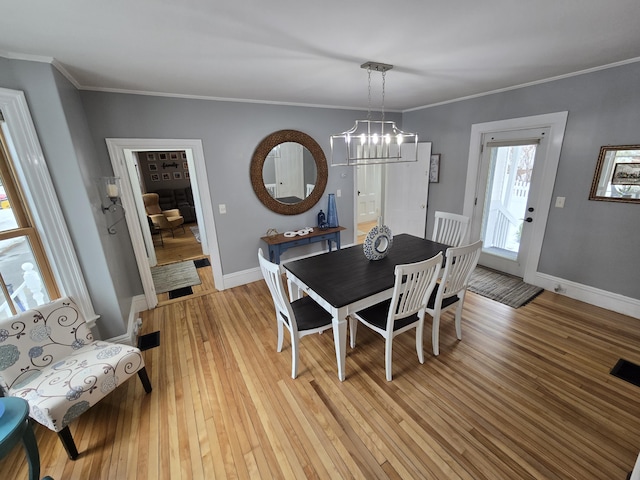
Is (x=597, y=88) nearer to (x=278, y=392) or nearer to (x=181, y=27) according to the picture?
(x=181, y=27)

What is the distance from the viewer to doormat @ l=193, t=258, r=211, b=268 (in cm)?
451

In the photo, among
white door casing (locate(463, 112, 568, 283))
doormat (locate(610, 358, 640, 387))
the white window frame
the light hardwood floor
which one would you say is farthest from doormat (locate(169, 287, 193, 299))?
doormat (locate(610, 358, 640, 387))

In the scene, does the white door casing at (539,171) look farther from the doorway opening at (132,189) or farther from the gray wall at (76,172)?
the gray wall at (76,172)

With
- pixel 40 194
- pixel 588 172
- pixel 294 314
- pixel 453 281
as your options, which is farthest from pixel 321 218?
pixel 588 172

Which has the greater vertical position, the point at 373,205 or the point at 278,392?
the point at 373,205

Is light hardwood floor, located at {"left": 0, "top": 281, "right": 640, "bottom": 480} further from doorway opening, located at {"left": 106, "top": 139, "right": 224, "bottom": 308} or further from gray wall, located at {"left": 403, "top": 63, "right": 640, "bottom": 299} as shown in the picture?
doorway opening, located at {"left": 106, "top": 139, "right": 224, "bottom": 308}

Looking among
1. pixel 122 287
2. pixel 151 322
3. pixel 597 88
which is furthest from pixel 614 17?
pixel 151 322

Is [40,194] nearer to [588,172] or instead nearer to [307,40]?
[307,40]

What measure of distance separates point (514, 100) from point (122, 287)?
479 cm

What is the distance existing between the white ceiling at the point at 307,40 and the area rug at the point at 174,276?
2466 millimetres

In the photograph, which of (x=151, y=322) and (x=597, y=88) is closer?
(x=597, y=88)

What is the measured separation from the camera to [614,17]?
4.89ft

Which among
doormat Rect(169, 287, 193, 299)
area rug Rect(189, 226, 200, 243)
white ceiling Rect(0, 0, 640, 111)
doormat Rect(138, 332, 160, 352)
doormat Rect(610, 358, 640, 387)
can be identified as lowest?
doormat Rect(610, 358, 640, 387)

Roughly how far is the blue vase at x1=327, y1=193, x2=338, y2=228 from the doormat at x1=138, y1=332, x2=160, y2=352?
2578 mm
